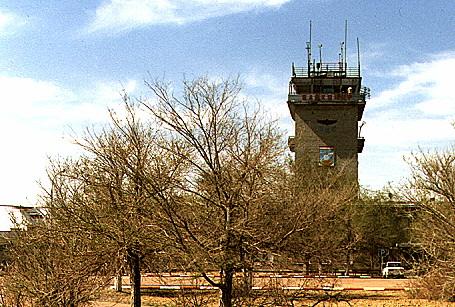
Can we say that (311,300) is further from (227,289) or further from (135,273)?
(135,273)

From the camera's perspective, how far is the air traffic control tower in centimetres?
7106

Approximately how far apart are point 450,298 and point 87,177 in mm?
17353

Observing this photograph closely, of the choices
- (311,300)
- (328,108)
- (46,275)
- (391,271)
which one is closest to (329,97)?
(328,108)

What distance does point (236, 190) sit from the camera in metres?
15.5

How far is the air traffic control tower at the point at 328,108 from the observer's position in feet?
233

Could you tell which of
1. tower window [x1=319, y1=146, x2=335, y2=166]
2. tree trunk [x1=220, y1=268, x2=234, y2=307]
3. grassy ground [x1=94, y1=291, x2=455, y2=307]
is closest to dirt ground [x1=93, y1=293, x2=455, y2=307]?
grassy ground [x1=94, y1=291, x2=455, y2=307]

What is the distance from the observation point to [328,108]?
71.6 meters

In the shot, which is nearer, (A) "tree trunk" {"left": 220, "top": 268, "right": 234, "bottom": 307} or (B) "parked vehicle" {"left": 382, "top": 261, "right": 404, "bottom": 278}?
(A) "tree trunk" {"left": 220, "top": 268, "right": 234, "bottom": 307}

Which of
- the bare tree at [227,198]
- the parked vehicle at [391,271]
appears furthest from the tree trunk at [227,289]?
the parked vehicle at [391,271]

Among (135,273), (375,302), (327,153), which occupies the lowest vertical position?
(375,302)

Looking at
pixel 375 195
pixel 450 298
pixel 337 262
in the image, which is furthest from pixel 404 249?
pixel 337 262

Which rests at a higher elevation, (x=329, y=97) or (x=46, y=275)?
(x=329, y=97)

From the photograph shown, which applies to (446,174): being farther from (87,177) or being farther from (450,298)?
(87,177)

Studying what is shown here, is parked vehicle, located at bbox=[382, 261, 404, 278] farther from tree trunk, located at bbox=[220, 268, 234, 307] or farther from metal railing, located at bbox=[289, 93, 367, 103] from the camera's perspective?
tree trunk, located at bbox=[220, 268, 234, 307]
